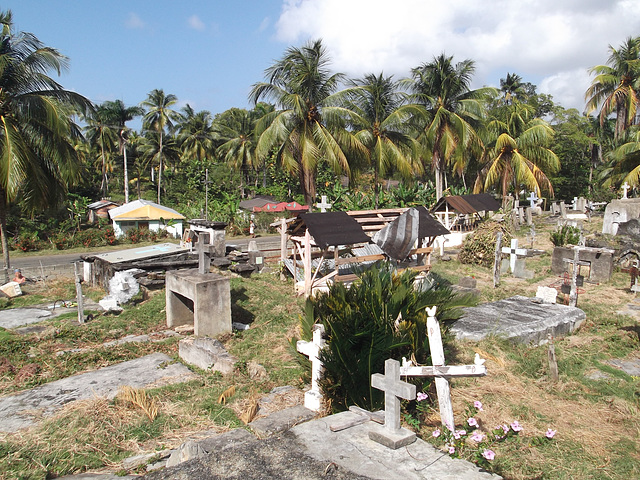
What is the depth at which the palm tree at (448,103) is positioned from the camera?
2464cm

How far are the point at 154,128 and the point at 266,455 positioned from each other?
44050 millimetres

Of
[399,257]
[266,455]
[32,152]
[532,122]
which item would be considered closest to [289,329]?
[399,257]

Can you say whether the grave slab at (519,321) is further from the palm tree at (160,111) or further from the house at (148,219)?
the palm tree at (160,111)

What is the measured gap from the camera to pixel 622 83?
97.7 feet

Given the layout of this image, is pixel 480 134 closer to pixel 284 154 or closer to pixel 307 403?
pixel 284 154

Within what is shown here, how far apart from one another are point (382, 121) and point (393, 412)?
66.9 feet

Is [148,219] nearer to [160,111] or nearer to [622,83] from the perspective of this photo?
[160,111]

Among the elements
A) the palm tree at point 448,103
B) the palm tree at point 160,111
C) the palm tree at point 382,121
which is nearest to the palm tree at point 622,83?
the palm tree at point 448,103

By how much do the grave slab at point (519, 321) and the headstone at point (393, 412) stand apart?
11.8 ft

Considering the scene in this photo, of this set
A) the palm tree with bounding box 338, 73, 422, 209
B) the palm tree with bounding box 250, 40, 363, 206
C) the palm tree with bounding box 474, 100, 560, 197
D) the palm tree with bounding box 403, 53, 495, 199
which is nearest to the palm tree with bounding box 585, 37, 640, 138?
the palm tree with bounding box 474, 100, 560, 197

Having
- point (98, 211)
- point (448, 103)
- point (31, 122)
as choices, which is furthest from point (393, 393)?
point (98, 211)

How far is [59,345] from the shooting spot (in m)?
8.55

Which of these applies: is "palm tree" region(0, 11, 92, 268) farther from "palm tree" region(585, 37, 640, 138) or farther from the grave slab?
"palm tree" region(585, 37, 640, 138)

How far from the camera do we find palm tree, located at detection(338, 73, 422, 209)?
22297mm
